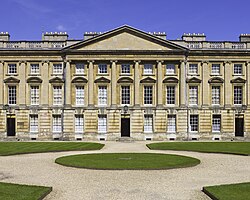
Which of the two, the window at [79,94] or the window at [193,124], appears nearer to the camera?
the window at [79,94]

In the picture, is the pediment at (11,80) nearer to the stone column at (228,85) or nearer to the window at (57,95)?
the window at (57,95)

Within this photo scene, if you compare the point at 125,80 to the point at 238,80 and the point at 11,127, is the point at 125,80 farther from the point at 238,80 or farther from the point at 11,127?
the point at 11,127

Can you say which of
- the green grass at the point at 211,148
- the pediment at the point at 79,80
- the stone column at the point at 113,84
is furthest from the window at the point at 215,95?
the pediment at the point at 79,80

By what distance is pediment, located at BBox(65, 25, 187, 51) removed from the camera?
37.1m

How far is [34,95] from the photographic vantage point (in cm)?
3825

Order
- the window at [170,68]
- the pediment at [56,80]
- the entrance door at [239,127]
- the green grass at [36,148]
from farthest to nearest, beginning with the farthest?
1. the entrance door at [239,127]
2. the pediment at [56,80]
3. the window at [170,68]
4. the green grass at [36,148]

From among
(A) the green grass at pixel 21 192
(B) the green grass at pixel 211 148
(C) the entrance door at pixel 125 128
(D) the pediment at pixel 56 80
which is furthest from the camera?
(C) the entrance door at pixel 125 128

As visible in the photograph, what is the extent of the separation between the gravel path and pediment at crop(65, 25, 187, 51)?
2242 centimetres

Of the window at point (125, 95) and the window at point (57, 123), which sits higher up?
the window at point (125, 95)

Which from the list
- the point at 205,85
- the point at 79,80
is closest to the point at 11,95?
the point at 79,80

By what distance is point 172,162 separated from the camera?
1664 cm

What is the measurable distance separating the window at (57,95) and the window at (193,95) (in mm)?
15992

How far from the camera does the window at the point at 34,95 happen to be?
38.2m

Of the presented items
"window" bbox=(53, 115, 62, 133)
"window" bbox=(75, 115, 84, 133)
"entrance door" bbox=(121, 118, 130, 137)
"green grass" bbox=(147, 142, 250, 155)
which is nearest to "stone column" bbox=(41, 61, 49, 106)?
"window" bbox=(53, 115, 62, 133)
